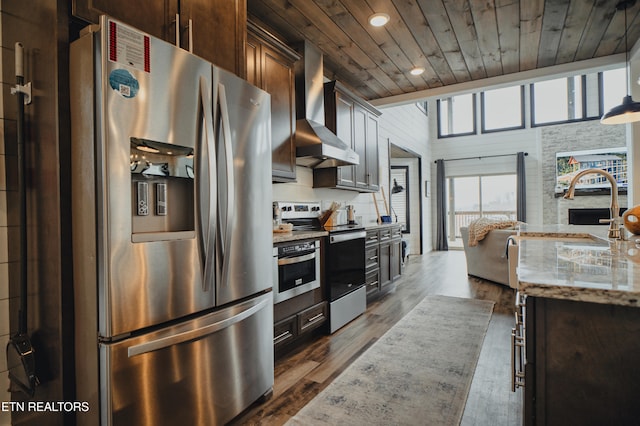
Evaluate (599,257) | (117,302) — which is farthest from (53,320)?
(599,257)

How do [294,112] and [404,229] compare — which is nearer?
[294,112]

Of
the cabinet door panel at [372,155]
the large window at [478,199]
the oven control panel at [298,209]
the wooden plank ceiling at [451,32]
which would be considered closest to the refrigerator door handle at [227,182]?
the oven control panel at [298,209]

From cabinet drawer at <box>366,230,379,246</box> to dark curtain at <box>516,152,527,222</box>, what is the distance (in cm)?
624

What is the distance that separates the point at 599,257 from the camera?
124 centimetres

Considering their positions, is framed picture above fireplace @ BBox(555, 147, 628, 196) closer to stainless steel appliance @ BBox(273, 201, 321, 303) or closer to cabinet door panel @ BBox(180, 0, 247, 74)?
stainless steel appliance @ BBox(273, 201, 321, 303)

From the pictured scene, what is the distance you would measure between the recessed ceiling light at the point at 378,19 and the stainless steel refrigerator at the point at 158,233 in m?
1.72

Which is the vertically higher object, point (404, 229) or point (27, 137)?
point (27, 137)

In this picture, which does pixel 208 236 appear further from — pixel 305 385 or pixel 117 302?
pixel 305 385

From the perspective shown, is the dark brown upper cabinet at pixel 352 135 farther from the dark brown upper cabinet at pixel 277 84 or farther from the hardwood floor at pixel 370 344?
the hardwood floor at pixel 370 344

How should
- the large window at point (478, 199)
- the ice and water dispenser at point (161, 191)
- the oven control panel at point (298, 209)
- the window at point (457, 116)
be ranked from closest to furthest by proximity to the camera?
the ice and water dispenser at point (161, 191) < the oven control panel at point (298, 209) < the large window at point (478, 199) < the window at point (457, 116)

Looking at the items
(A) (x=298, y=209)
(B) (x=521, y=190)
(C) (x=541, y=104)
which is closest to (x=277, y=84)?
(A) (x=298, y=209)

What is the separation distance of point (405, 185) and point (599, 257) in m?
7.57

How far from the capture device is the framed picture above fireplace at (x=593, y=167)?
24.9 feet

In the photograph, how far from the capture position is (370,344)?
9.48ft
